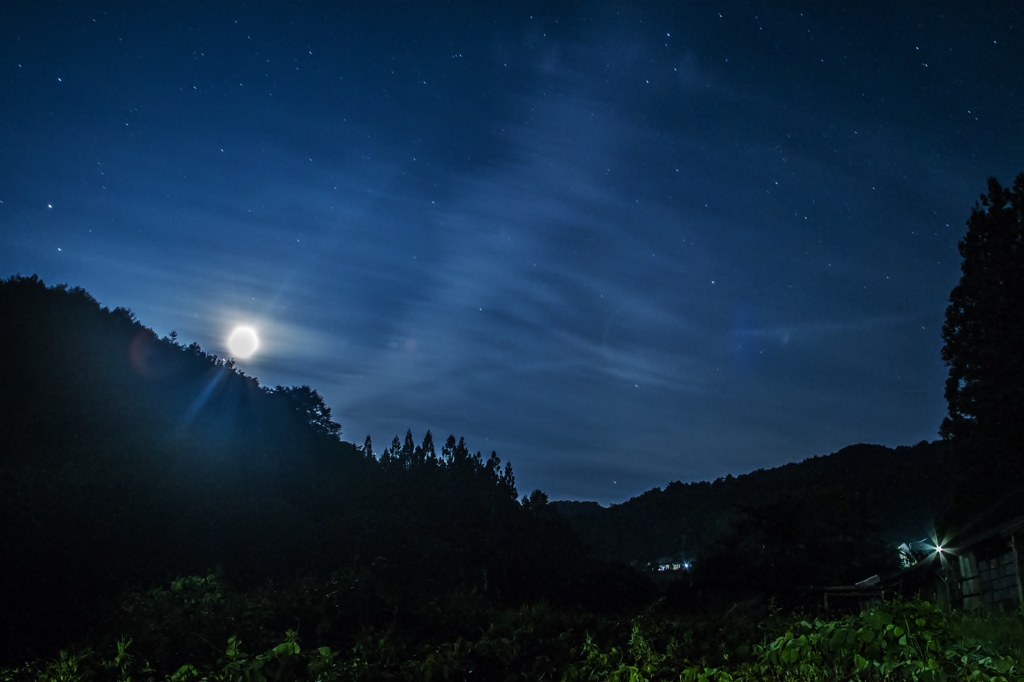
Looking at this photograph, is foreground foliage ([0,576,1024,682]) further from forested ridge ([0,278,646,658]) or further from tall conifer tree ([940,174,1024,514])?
tall conifer tree ([940,174,1024,514])

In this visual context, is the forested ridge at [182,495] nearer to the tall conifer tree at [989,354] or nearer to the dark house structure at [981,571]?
the dark house structure at [981,571]

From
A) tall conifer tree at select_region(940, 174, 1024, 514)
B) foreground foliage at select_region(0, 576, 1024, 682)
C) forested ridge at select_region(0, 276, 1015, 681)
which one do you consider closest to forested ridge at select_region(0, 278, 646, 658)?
forested ridge at select_region(0, 276, 1015, 681)

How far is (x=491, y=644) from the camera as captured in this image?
7770 millimetres

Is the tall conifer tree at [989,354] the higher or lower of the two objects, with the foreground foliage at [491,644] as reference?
higher

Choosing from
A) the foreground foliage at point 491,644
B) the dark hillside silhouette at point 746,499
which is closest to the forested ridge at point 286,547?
the foreground foliage at point 491,644

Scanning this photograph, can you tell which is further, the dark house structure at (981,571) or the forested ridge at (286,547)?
the dark house structure at (981,571)

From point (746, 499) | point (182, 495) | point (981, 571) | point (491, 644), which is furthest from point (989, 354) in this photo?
point (746, 499)

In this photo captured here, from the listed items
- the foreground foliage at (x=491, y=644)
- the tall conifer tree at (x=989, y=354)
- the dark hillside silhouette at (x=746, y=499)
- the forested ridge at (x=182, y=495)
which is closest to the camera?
the foreground foliage at (x=491, y=644)

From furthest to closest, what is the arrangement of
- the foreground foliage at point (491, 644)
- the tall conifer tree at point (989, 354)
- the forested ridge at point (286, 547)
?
1. the tall conifer tree at point (989, 354)
2. the forested ridge at point (286, 547)
3. the foreground foliage at point (491, 644)

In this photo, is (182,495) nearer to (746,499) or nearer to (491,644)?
(491,644)

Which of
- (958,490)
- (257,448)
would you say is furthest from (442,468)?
(958,490)

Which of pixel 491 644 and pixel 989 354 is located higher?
pixel 989 354

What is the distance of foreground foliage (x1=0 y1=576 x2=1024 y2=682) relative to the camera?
4883 mm

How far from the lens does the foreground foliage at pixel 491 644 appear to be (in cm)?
488
